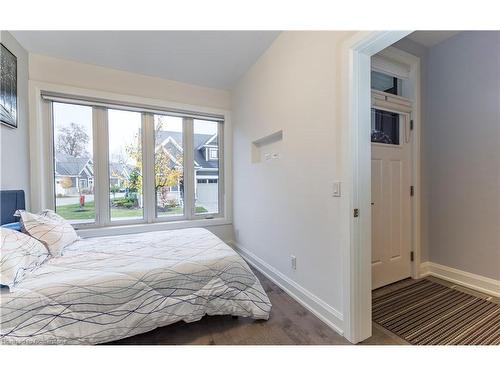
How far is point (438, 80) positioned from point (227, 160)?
2.95 meters

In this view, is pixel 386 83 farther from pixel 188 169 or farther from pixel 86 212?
pixel 86 212

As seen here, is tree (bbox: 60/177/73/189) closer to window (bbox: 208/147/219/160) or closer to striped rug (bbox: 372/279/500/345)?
window (bbox: 208/147/219/160)

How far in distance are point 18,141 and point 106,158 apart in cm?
85

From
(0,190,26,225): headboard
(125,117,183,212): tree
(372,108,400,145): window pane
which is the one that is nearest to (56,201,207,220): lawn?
(125,117,183,212): tree

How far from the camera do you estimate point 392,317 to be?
176cm

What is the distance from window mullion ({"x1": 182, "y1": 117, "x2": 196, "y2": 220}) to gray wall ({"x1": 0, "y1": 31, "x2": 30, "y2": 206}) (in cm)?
180

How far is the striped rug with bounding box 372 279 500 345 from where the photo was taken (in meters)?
1.52

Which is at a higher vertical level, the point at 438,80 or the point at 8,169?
the point at 438,80

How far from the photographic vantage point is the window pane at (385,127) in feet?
7.43

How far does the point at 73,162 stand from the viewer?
2783 mm

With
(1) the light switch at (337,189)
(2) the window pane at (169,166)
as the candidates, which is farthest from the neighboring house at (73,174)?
(1) the light switch at (337,189)

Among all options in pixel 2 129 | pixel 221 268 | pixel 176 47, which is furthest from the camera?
pixel 176 47

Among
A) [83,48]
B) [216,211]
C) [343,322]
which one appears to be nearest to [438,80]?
[343,322]
